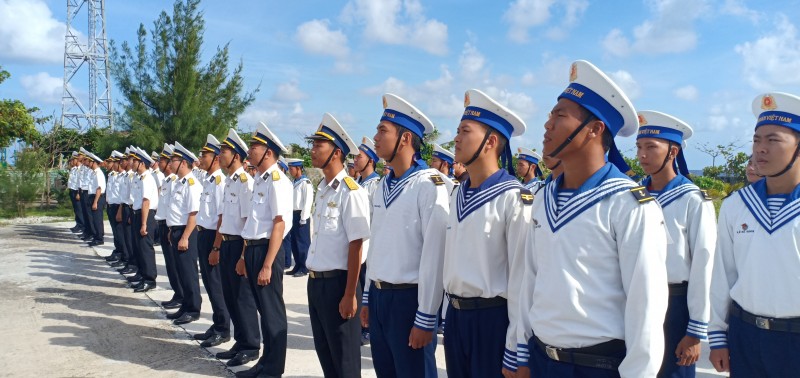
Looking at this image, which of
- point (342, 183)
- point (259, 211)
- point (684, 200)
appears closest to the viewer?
point (684, 200)

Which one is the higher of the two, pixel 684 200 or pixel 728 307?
pixel 684 200

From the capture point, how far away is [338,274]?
13.1 feet

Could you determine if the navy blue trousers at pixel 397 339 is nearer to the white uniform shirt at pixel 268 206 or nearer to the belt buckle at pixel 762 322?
the belt buckle at pixel 762 322

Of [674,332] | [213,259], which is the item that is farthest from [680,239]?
[213,259]

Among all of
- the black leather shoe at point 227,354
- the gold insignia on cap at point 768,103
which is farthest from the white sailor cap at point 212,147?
the gold insignia on cap at point 768,103

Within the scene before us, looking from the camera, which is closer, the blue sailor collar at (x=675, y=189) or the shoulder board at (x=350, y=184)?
the blue sailor collar at (x=675, y=189)

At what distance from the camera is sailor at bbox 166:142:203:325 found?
22.4ft

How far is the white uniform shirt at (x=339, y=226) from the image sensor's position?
3.96 metres

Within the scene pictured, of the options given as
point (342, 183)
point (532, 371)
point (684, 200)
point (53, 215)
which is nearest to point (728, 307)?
point (684, 200)

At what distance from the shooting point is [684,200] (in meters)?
3.34

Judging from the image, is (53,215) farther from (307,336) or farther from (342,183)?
(342,183)

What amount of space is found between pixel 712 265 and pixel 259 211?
3.52 meters

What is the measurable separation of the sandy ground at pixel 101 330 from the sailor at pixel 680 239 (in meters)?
1.90

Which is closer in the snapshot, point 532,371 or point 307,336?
point 532,371
